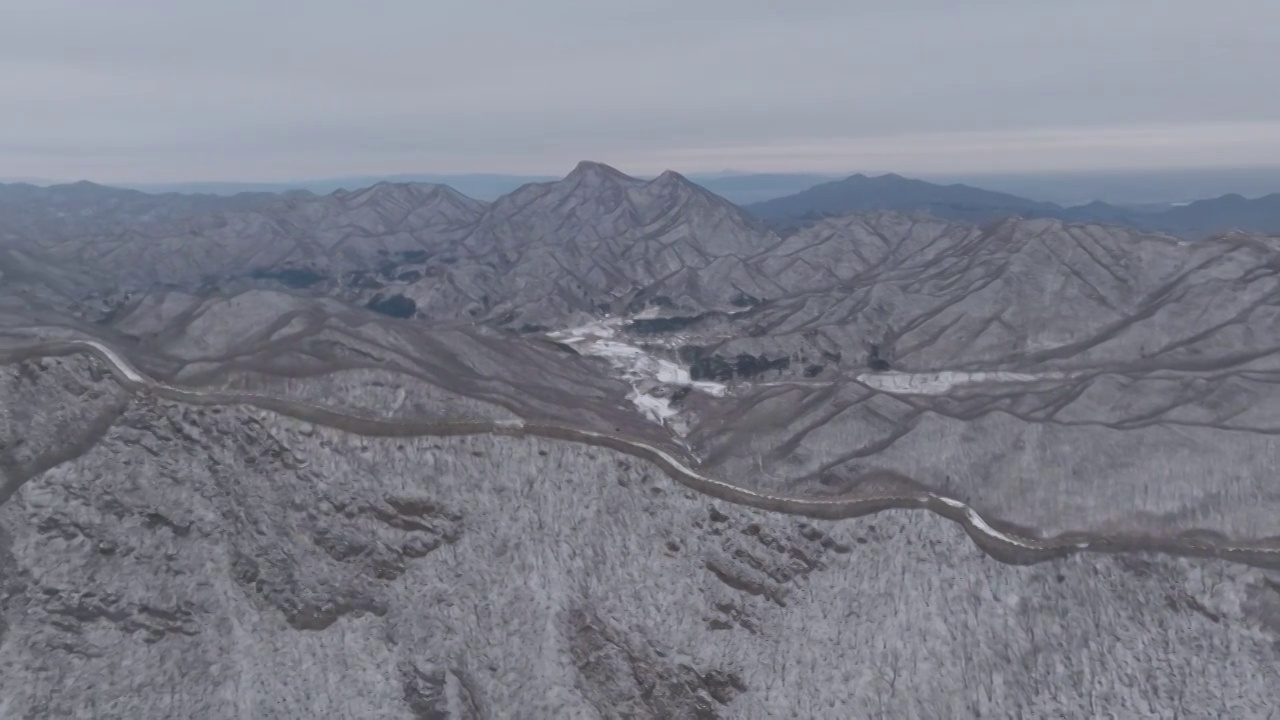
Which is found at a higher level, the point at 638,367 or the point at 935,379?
the point at 935,379

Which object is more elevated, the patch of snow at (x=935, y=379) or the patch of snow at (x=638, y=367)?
the patch of snow at (x=935, y=379)

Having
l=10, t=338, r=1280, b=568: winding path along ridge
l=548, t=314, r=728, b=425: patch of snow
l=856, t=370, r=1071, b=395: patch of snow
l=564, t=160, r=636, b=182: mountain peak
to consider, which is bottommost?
l=548, t=314, r=728, b=425: patch of snow

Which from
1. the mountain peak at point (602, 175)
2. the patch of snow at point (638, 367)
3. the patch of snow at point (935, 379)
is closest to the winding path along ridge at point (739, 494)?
the patch of snow at point (638, 367)

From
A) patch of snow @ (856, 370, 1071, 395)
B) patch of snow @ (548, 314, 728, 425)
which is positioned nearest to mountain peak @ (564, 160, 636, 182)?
patch of snow @ (548, 314, 728, 425)

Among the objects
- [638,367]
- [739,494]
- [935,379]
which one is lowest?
[638,367]

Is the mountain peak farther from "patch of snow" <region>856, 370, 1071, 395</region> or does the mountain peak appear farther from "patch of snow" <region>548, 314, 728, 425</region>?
"patch of snow" <region>856, 370, 1071, 395</region>

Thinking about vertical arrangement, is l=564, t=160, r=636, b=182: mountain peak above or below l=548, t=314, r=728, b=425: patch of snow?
above

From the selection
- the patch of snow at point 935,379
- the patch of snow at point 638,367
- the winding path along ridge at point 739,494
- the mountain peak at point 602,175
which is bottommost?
the patch of snow at point 638,367

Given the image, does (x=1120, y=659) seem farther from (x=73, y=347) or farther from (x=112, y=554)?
(x=73, y=347)

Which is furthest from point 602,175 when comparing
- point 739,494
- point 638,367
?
point 739,494

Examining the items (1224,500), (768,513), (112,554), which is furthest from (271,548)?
(1224,500)

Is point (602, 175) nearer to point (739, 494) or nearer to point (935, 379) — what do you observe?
point (935, 379)

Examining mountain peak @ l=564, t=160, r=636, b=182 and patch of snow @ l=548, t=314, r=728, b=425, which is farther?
mountain peak @ l=564, t=160, r=636, b=182

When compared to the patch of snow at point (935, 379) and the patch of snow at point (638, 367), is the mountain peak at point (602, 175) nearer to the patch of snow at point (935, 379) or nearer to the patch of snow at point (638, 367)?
the patch of snow at point (638, 367)
